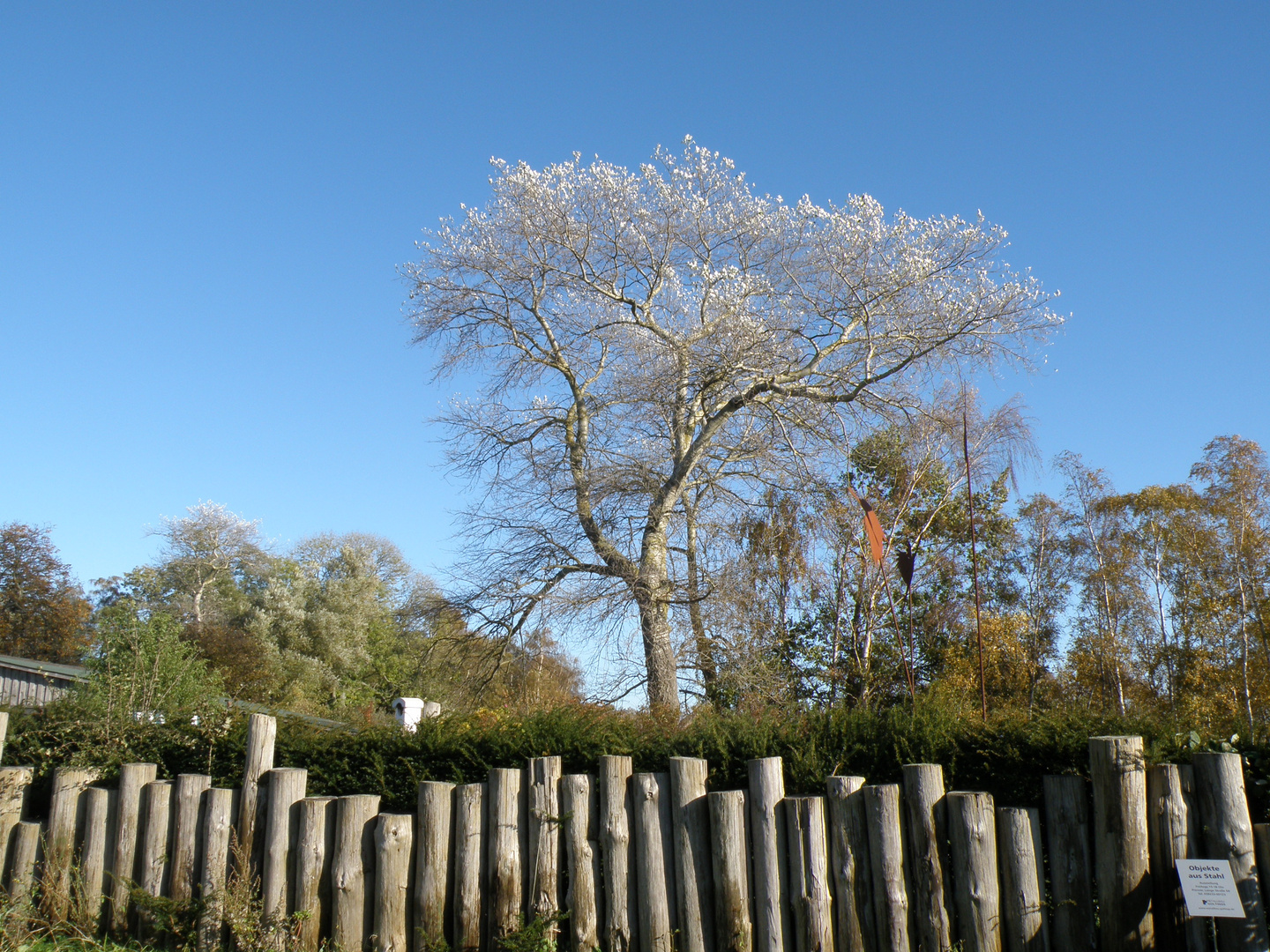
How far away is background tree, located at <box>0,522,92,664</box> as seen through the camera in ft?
114

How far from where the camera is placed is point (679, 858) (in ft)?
18.5

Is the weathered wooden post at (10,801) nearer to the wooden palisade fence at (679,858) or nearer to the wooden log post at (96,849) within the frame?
the wooden palisade fence at (679,858)

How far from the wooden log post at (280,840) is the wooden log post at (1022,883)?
4.33 metres

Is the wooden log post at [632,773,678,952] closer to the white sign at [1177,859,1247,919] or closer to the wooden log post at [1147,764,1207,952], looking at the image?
the wooden log post at [1147,764,1207,952]

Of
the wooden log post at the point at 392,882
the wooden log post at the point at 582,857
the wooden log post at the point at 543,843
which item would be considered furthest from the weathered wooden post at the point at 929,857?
the wooden log post at the point at 392,882

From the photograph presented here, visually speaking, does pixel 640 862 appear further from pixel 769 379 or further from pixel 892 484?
pixel 892 484

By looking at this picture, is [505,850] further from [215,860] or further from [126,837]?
[126,837]

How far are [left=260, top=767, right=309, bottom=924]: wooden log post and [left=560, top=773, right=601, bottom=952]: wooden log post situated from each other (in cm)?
186

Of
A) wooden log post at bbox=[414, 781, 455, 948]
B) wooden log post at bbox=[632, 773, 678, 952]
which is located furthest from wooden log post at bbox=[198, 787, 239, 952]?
wooden log post at bbox=[632, 773, 678, 952]

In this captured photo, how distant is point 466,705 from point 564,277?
8279 millimetres

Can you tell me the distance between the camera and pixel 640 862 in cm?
570

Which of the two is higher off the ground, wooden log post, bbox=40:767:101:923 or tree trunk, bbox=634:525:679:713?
tree trunk, bbox=634:525:679:713

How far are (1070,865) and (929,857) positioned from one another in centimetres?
72

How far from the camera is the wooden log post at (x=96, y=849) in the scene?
665cm
